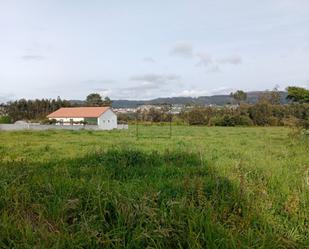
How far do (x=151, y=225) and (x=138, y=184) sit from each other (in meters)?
2.06

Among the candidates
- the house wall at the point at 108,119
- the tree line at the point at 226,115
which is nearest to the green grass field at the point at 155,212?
the tree line at the point at 226,115

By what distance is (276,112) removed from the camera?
57.0 metres

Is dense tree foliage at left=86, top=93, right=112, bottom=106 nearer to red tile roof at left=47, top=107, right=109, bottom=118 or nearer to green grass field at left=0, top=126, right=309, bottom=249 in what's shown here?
red tile roof at left=47, top=107, right=109, bottom=118

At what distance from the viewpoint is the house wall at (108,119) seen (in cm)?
5328

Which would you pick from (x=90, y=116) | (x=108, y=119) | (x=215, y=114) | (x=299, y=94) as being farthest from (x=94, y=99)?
(x=299, y=94)

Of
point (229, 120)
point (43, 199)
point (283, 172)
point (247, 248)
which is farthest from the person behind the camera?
point (229, 120)

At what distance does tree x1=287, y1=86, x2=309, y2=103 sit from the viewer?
57.9 feet

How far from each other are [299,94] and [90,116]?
133 feet

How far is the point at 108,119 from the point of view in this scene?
2196 inches

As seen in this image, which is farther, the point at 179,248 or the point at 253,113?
the point at 253,113

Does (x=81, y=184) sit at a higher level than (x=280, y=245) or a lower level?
higher

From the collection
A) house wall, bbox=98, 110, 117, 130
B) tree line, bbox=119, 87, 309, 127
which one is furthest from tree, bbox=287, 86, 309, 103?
house wall, bbox=98, 110, 117, 130

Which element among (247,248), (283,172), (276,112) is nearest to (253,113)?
(276,112)

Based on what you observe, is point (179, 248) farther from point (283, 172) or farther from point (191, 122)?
point (191, 122)
